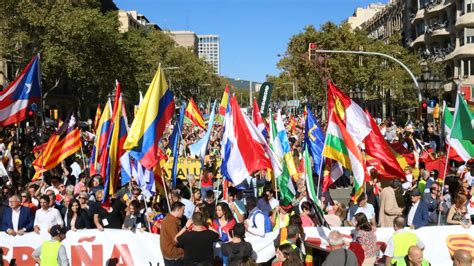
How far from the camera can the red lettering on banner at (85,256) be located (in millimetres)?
10266

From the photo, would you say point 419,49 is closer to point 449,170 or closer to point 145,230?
point 449,170

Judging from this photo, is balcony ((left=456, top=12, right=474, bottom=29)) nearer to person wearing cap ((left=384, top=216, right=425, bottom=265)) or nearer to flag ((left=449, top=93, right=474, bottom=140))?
flag ((left=449, top=93, right=474, bottom=140))

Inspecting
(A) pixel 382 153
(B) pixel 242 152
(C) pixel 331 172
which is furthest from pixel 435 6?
(B) pixel 242 152

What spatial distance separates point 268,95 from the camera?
27.4 m

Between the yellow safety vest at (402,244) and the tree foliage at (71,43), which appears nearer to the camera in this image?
the yellow safety vest at (402,244)

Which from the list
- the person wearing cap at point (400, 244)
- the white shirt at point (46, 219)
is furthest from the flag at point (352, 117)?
the white shirt at point (46, 219)

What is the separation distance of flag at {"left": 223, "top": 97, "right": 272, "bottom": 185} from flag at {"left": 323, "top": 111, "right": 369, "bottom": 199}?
1113mm

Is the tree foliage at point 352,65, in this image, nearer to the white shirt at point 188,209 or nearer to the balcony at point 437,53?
the balcony at point 437,53

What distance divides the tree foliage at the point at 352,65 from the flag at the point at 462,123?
4360cm

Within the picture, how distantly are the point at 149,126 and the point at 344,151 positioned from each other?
3181 millimetres

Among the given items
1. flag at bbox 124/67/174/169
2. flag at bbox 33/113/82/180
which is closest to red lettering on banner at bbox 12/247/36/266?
flag at bbox 124/67/174/169

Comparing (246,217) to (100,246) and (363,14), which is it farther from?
(363,14)

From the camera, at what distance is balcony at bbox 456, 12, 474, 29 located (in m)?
53.2

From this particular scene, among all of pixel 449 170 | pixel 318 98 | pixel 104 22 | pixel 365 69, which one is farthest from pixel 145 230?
pixel 318 98
